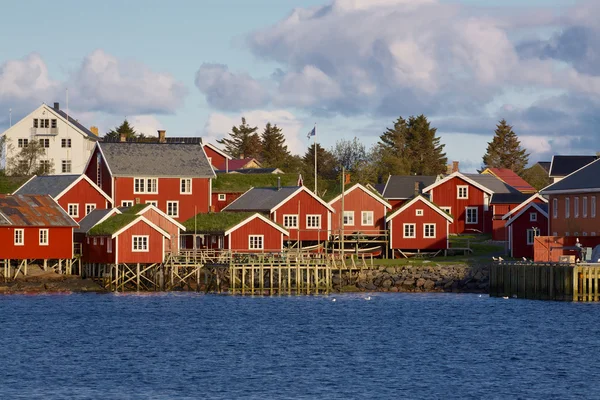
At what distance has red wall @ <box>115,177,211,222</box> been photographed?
8844 cm

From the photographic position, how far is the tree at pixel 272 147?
156125mm

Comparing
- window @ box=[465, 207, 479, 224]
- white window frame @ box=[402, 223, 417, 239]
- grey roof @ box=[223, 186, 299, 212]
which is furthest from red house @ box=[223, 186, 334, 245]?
window @ box=[465, 207, 479, 224]

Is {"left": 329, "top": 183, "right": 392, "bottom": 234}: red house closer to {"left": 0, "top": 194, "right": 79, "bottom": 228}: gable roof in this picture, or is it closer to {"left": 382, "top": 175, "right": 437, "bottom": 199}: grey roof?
{"left": 382, "top": 175, "right": 437, "bottom": 199}: grey roof

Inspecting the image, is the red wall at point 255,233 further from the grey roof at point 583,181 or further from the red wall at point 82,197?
the grey roof at point 583,181

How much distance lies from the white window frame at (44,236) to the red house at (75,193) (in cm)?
719

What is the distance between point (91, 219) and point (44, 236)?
5.36m

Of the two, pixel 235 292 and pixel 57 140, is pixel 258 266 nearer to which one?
pixel 235 292

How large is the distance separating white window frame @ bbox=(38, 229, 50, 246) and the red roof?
54286 mm

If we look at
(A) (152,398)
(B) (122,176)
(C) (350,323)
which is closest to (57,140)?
(B) (122,176)

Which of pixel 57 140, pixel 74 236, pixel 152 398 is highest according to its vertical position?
pixel 57 140

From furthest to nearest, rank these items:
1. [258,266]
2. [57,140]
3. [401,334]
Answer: [57,140]
[258,266]
[401,334]

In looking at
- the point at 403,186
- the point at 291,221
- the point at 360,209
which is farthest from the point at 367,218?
the point at 403,186

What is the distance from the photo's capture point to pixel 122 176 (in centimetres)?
8831

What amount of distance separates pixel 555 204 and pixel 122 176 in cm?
3048
